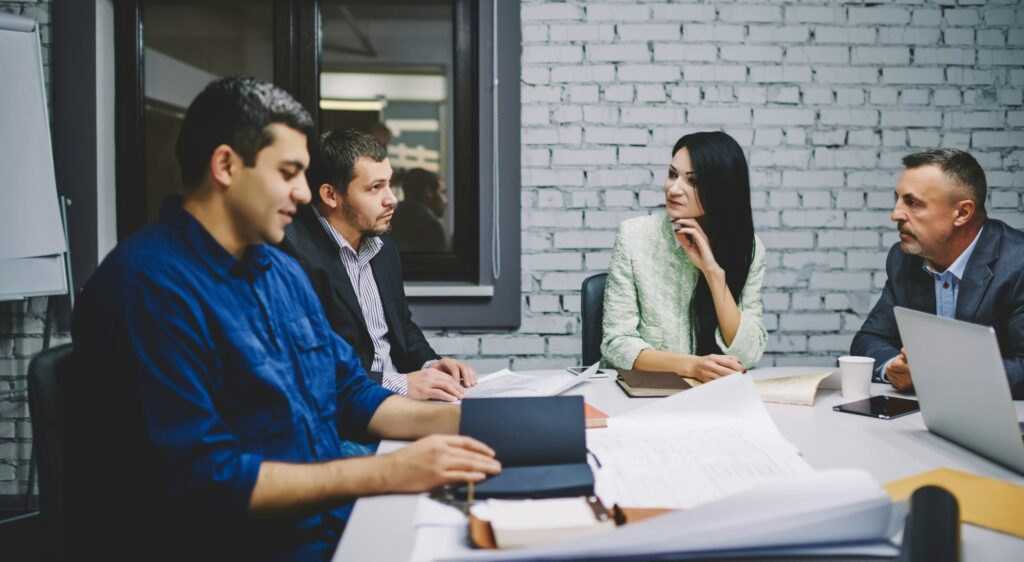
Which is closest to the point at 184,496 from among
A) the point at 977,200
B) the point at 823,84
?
the point at 977,200

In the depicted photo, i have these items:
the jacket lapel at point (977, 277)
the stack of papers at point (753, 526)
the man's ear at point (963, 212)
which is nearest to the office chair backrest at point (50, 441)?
the stack of papers at point (753, 526)

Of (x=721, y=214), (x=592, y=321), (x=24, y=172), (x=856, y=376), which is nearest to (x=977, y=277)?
(x=856, y=376)

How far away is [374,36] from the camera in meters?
2.97

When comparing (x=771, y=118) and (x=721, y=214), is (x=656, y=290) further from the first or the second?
(x=771, y=118)

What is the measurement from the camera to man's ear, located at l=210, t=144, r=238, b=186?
1.08 meters

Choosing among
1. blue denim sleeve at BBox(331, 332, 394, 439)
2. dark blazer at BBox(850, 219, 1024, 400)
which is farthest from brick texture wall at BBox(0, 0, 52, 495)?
dark blazer at BBox(850, 219, 1024, 400)

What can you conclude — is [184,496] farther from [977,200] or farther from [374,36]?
[374,36]

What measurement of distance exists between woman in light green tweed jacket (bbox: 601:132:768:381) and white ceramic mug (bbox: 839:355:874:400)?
0.59 meters

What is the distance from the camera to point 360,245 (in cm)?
219

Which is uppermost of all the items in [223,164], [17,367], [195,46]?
[195,46]

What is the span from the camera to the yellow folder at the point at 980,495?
89 cm

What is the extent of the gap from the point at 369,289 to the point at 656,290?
89 centimetres

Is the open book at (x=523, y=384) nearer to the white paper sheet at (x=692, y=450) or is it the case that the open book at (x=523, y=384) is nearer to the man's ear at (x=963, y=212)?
the white paper sheet at (x=692, y=450)

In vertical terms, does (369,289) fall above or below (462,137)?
below
